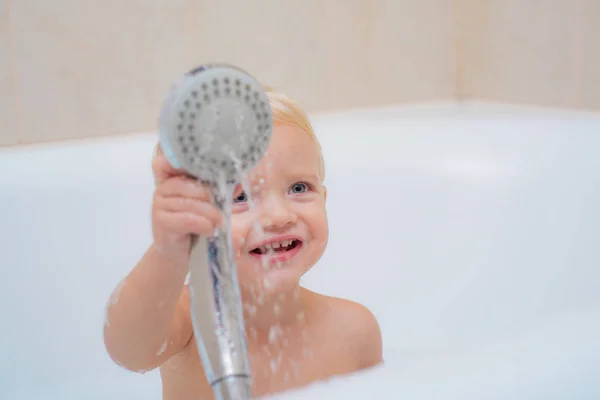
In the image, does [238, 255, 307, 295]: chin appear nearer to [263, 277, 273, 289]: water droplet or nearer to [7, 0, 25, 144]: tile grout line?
[263, 277, 273, 289]: water droplet

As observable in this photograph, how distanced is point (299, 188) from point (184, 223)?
26 cm

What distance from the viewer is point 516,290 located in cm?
Result: 109

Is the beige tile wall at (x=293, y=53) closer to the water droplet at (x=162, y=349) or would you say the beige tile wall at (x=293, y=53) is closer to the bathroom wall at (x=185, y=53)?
the bathroom wall at (x=185, y=53)

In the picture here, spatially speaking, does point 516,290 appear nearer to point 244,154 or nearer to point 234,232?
point 234,232

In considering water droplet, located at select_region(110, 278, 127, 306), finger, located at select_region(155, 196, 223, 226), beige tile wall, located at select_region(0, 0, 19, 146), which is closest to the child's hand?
finger, located at select_region(155, 196, 223, 226)

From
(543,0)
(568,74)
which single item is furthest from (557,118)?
(543,0)

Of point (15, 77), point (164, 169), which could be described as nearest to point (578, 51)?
point (15, 77)

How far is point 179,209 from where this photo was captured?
507 mm

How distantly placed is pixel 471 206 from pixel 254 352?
0.53 metres

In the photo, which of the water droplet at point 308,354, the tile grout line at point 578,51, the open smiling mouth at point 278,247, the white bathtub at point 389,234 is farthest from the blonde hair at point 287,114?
the tile grout line at point 578,51

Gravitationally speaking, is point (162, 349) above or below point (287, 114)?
below

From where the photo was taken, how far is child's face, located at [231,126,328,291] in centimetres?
72

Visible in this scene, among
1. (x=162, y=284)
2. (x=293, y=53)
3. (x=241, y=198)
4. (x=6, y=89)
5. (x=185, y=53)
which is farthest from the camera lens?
(x=293, y=53)

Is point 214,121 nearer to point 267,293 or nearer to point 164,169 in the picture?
point 164,169
